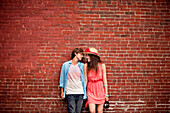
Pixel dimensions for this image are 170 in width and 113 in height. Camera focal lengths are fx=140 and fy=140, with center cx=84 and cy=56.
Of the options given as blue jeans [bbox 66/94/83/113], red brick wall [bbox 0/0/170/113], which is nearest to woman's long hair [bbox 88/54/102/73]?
red brick wall [bbox 0/0/170/113]

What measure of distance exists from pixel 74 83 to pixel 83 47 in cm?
120

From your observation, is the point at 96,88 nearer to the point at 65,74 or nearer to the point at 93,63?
the point at 93,63

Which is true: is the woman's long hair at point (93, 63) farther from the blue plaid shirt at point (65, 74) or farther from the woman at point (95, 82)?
the blue plaid shirt at point (65, 74)

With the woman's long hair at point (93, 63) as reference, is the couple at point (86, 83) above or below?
below

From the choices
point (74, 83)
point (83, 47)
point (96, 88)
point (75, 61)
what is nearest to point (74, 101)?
point (74, 83)

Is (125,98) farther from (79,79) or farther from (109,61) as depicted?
(79,79)

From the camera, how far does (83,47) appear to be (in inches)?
172

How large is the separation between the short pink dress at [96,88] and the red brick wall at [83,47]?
2.30 ft

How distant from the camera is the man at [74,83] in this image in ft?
12.3

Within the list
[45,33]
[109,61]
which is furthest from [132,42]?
[45,33]

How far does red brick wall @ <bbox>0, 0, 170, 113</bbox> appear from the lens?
4.33 m

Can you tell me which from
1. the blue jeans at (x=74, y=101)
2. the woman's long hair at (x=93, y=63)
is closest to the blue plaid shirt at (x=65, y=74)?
the blue jeans at (x=74, y=101)

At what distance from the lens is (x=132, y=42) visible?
442 cm

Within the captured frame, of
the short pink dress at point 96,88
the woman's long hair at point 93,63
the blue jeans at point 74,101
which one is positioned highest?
the woman's long hair at point 93,63
